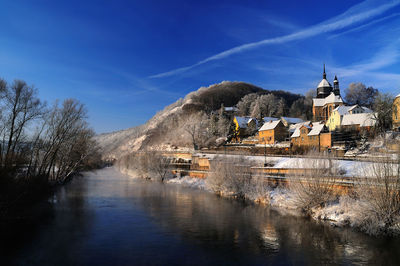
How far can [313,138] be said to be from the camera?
49.8 metres

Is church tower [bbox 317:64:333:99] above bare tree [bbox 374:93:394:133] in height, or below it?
above

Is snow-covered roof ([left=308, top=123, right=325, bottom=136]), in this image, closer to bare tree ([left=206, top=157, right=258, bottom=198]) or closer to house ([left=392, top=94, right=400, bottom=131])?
house ([left=392, top=94, right=400, bottom=131])

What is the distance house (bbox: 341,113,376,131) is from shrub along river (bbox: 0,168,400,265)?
115ft

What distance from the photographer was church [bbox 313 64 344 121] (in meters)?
71.4

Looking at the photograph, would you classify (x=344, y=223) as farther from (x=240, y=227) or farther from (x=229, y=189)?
(x=229, y=189)

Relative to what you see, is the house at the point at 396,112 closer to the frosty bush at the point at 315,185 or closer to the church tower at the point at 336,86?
the frosty bush at the point at 315,185

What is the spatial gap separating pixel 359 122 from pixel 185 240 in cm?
4684

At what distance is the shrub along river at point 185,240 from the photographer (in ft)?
45.7

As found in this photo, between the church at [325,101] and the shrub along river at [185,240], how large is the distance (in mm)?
55757

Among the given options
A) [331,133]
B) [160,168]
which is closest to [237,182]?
[331,133]

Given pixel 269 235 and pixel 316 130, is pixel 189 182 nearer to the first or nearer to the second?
pixel 316 130

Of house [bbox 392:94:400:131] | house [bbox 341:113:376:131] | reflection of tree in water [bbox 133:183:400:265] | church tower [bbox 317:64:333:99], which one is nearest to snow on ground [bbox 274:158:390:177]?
reflection of tree in water [bbox 133:183:400:265]

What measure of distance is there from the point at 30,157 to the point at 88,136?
16.3 metres

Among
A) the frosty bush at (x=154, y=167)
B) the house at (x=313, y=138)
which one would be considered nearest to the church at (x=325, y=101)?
the house at (x=313, y=138)
